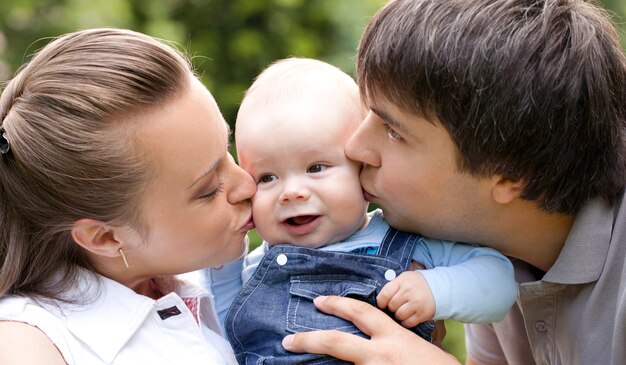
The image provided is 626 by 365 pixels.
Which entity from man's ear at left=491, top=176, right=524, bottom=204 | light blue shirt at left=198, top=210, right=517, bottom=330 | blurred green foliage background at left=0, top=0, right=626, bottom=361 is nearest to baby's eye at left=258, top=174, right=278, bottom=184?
light blue shirt at left=198, top=210, right=517, bottom=330

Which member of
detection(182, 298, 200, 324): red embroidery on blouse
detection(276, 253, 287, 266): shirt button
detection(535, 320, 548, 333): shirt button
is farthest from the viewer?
detection(535, 320, 548, 333): shirt button

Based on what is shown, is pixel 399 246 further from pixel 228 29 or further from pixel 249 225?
pixel 228 29

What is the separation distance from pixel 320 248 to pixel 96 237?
60cm

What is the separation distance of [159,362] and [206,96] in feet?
2.37

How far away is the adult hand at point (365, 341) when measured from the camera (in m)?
2.25

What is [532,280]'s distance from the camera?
108 inches

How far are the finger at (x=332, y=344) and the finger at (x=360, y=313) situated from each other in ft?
0.13

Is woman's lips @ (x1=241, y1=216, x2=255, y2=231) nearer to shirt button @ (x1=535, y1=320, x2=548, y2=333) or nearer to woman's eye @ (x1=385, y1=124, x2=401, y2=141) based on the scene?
woman's eye @ (x1=385, y1=124, x2=401, y2=141)

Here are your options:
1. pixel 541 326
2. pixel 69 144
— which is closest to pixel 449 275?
pixel 541 326

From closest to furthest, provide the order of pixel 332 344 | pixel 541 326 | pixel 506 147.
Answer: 1. pixel 332 344
2. pixel 506 147
3. pixel 541 326

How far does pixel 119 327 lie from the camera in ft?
7.36

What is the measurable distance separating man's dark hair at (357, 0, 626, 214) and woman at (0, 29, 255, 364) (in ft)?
1.81

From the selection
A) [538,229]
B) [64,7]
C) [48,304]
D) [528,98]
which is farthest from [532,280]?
[64,7]

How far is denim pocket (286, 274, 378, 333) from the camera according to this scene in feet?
7.64
